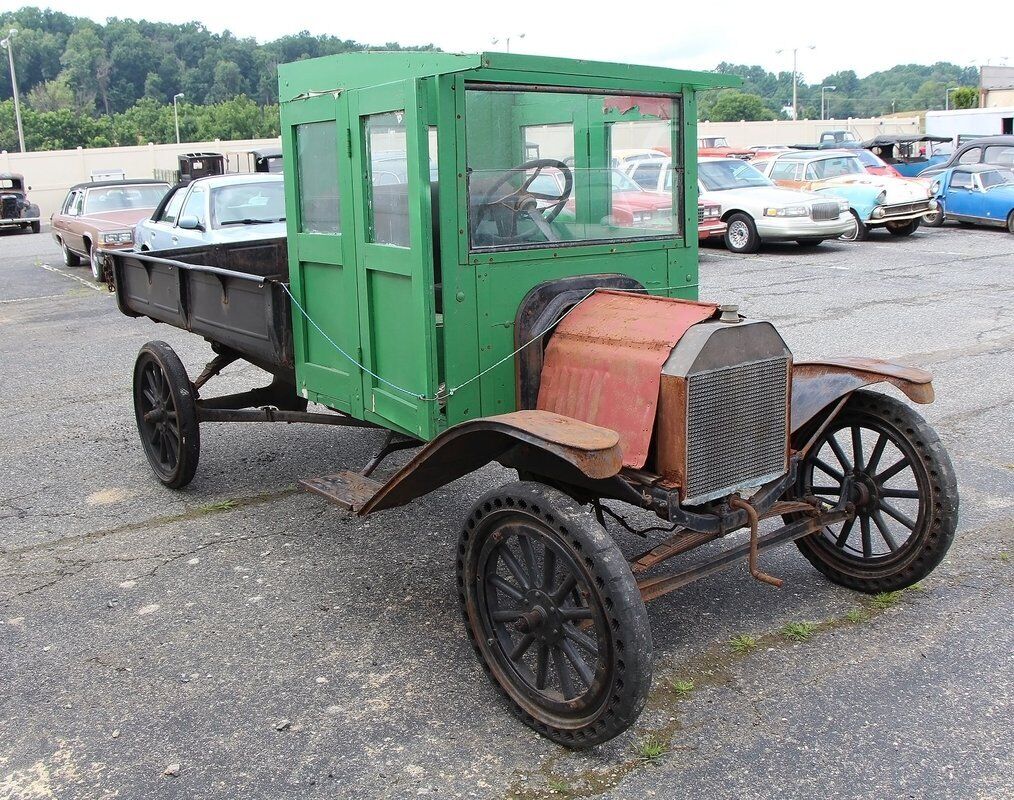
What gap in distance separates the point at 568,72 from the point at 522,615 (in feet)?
6.63

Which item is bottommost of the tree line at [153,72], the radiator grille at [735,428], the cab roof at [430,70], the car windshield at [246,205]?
the radiator grille at [735,428]

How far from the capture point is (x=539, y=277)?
408cm

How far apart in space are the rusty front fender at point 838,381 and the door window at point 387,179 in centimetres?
173

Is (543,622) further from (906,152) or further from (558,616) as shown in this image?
(906,152)

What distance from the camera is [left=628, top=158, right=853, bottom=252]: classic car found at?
54.4 ft

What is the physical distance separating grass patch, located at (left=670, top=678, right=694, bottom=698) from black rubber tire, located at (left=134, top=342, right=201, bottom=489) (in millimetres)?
3189

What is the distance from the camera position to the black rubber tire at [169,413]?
5.66 metres

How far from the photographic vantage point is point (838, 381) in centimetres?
418

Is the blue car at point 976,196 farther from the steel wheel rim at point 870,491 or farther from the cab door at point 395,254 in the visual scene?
the cab door at point 395,254

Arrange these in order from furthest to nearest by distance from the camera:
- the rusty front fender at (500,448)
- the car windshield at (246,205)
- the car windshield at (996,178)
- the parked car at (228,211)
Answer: the car windshield at (996,178) → the car windshield at (246,205) → the parked car at (228,211) → the rusty front fender at (500,448)

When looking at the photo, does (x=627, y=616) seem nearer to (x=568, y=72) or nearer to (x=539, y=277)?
(x=539, y=277)

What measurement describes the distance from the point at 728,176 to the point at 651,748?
16076 millimetres

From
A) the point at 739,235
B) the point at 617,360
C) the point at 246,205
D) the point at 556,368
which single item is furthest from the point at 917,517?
the point at 739,235

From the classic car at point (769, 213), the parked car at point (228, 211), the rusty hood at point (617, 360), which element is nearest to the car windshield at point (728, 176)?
the classic car at point (769, 213)
